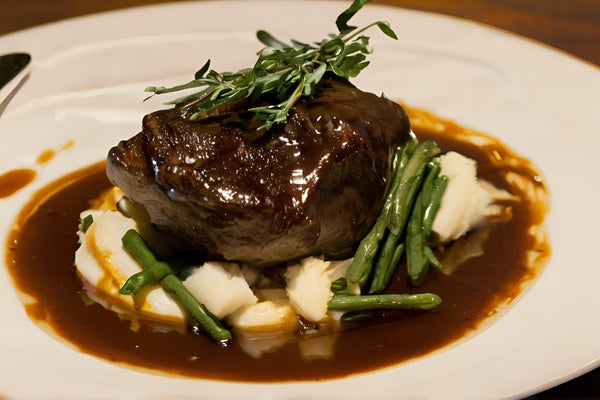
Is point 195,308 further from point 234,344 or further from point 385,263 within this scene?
point 385,263

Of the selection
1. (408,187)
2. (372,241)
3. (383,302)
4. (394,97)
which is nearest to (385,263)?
(372,241)

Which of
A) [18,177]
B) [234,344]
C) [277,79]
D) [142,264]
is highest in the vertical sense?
[277,79]

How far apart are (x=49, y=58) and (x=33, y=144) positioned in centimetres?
82

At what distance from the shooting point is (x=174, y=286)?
3424 mm

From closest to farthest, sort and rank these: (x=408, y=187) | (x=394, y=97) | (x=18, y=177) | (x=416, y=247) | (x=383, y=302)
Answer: (x=383, y=302) < (x=416, y=247) < (x=408, y=187) < (x=18, y=177) < (x=394, y=97)

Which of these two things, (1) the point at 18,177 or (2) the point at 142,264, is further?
(1) the point at 18,177

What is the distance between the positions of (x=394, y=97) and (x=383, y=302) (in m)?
2.24

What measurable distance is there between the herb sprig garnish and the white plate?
4.14ft

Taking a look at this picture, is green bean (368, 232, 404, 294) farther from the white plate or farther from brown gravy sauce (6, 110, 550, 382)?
the white plate

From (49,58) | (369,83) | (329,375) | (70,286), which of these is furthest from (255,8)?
(329,375)

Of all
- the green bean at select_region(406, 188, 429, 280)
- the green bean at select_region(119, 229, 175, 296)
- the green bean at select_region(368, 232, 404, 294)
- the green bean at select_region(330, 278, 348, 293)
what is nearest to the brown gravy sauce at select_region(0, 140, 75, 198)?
the green bean at select_region(119, 229, 175, 296)

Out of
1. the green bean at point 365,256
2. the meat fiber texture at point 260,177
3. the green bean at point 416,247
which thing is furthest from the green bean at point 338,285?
the green bean at point 416,247

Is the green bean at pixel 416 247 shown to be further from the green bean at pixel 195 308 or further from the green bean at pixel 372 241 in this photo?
the green bean at pixel 195 308

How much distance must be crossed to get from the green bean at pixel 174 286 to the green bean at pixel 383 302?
538 millimetres
